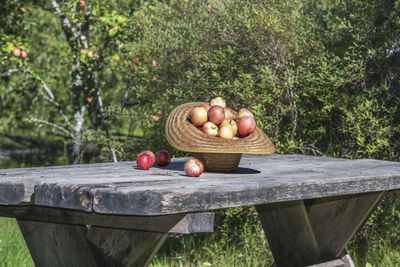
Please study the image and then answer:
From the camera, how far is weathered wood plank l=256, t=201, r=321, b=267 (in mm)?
3172

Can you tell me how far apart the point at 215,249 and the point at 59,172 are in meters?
2.49

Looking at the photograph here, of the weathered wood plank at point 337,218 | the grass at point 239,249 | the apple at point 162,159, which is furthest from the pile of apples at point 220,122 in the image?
the grass at point 239,249

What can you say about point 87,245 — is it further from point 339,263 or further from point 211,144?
point 339,263

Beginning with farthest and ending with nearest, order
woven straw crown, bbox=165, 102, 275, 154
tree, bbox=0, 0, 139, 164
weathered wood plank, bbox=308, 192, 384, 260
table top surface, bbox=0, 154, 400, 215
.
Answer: tree, bbox=0, 0, 139, 164
weathered wood plank, bbox=308, 192, 384, 260
woven straw crown, bbox=165, 102, 275, 154
table top surface, bbox=0, 154, 400, 215

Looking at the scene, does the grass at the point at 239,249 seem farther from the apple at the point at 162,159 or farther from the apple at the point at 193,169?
the apple at the point at 193,169

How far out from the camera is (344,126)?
175 inches

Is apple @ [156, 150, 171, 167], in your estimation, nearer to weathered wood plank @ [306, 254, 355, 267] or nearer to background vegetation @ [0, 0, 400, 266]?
weathered wood plank @ [306, 254, 355, 267]

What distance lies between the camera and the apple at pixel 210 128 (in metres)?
2.54

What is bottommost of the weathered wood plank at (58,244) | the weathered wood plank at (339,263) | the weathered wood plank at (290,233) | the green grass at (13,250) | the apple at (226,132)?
the green grass at (13,250)

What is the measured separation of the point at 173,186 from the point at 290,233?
1.48m

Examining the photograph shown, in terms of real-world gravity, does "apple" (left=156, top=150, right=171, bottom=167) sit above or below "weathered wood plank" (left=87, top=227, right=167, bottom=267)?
above

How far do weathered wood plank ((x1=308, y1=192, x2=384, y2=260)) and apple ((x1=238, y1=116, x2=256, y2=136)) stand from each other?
2.78 ft

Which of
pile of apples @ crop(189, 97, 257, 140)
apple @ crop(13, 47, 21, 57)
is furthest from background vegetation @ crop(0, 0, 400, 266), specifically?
pile of apples @ crop(189, 97, 257, 140)

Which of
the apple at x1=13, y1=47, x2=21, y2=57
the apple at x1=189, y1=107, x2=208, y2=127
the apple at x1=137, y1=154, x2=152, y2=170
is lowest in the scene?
the apple at x1=13, y1=47, x2=21, y2=57
